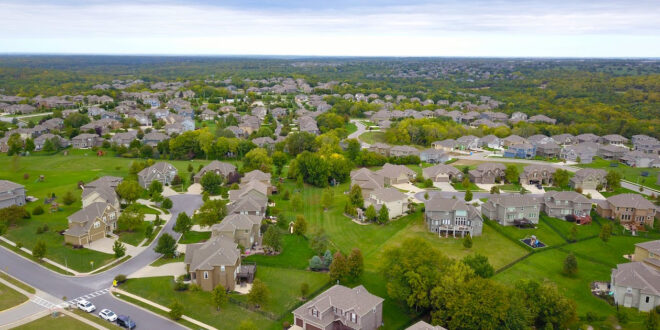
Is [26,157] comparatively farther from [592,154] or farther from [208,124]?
[592,154]

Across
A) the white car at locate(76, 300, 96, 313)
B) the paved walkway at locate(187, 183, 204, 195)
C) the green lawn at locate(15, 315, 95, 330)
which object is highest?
the white car at locate(76, 300, 96, 313)

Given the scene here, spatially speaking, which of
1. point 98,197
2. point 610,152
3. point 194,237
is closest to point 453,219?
point 194,237

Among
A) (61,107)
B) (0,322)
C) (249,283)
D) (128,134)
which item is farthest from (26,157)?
(249,283)

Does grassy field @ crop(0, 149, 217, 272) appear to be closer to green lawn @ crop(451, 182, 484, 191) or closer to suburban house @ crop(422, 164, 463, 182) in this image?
suburban house @ crop(422, 164, 463, 182)

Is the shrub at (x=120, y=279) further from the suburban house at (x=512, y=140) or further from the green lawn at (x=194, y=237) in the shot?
the suburban house at (x=512, y=140)

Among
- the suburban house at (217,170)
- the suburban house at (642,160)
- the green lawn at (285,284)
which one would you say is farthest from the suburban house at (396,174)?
the suburban house at (642,160)

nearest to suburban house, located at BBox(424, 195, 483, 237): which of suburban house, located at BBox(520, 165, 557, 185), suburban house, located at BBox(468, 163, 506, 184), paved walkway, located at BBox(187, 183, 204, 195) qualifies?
suburban house, located at BBox(468, 163, 506, 184)
